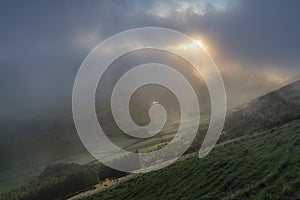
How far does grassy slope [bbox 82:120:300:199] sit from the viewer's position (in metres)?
24.7

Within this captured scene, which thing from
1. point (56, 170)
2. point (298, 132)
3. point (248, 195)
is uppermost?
point (56, 170)

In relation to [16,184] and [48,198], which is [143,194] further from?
[16,184]

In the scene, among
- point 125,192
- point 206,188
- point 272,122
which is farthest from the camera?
point 272,122

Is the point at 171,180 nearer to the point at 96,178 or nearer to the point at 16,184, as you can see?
the point at 96,178

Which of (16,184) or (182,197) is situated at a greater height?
(16,184)

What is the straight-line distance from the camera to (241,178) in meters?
30.2

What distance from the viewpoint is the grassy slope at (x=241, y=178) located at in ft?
80.9

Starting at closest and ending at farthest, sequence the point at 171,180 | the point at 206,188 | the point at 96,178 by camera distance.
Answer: the point at 206,188, the point at 171,180, the point at 96,178

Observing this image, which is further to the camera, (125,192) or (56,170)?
(56,170)

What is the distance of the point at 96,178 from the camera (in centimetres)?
10412

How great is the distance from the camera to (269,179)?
26.6m

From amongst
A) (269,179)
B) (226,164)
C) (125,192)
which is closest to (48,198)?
(125,192)

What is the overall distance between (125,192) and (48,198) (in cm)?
6970

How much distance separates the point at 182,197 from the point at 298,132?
22669mm
